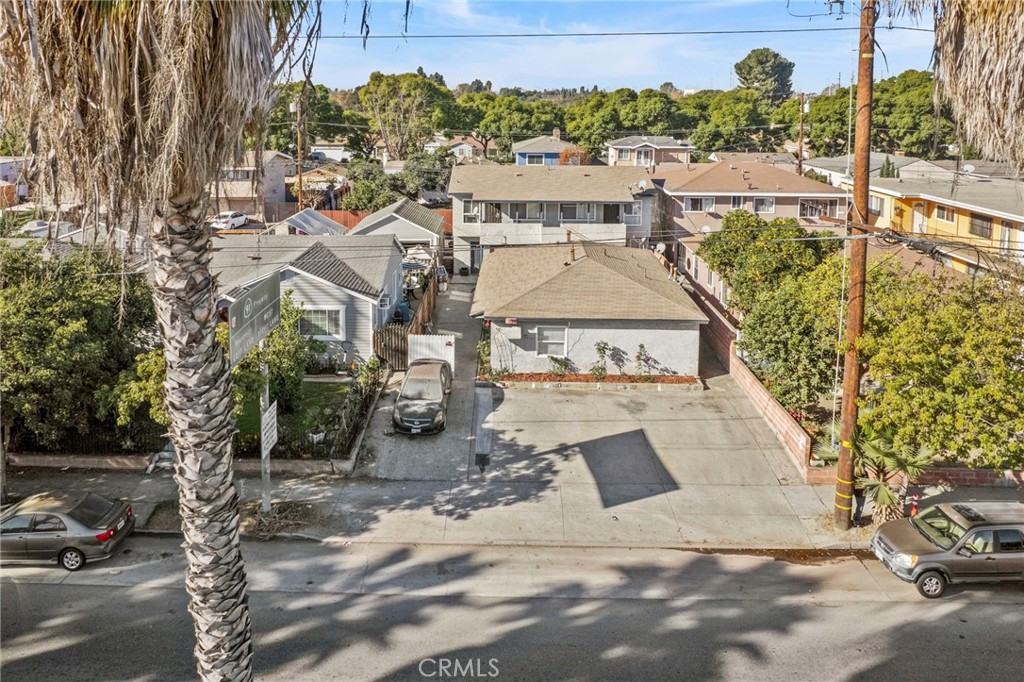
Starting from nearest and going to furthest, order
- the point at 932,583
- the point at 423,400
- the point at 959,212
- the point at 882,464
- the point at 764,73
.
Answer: the point at 932,583 → the point at 882,464 → the point at 423,400 → the point at 959,212 → the point at 764,73

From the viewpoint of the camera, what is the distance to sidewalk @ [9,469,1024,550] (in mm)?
16688

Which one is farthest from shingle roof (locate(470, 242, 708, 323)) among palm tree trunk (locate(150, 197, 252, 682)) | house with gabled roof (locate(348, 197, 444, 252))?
palm tree trunk (locate(150, 197, 252, 682))

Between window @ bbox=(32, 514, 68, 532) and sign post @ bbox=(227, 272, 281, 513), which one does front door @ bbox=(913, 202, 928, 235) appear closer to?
sign post @ bbox=(227, 272, 281, 513)

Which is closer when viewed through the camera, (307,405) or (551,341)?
(307,405)

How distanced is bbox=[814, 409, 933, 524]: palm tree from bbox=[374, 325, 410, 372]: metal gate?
1429cm

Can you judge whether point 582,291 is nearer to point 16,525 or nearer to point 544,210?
point 544,210

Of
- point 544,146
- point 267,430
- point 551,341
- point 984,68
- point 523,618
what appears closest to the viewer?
point 984,68

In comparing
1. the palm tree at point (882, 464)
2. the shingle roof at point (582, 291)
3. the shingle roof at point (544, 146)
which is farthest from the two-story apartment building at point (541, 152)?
the palm tree at point (882, 464)

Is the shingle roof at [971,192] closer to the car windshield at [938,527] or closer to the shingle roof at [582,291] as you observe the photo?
→ the shingle roof at [582,291]

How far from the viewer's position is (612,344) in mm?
26219

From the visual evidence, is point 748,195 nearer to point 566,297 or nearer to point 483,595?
point 566,297

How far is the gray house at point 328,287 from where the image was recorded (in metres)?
26.3

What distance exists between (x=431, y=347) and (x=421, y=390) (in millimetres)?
3652

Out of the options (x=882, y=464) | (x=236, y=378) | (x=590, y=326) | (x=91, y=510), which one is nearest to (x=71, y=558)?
(x=91, y=510)
